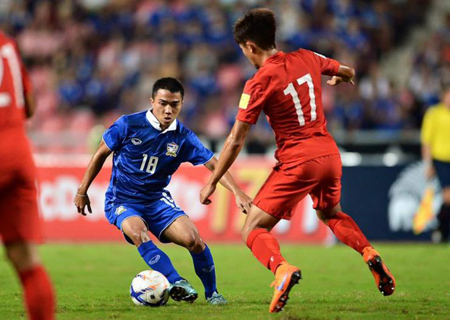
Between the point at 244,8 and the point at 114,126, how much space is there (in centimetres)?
1178

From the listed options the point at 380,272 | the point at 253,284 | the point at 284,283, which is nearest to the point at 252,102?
the point at 284,283

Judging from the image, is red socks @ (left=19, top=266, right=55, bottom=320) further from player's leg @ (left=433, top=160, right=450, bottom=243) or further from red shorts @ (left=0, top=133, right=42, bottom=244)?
player's leg @ (left=433, top=160, right=450, bottom=243)

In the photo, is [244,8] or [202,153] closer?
[202,153]

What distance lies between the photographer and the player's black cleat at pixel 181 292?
6.65m

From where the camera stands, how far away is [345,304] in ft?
22.1

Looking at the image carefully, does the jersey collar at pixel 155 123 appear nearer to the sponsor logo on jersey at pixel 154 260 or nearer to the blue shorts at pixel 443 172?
the sponsor logo on jersey at pixel 154 260

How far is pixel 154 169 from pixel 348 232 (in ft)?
5.99

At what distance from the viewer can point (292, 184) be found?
622 cm

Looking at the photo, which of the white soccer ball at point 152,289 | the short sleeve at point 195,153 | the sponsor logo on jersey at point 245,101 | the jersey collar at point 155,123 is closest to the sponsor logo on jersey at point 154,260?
the white soccer ball at point 152,289

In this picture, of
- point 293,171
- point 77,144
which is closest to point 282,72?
point 293,171

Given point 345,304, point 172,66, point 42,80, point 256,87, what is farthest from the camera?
point 42,80

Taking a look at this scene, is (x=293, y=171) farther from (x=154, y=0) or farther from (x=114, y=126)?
(x=154, y=0)

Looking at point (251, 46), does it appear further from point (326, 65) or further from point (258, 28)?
point (326, 65)

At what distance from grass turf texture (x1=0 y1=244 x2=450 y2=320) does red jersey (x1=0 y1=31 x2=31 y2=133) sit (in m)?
2.05
